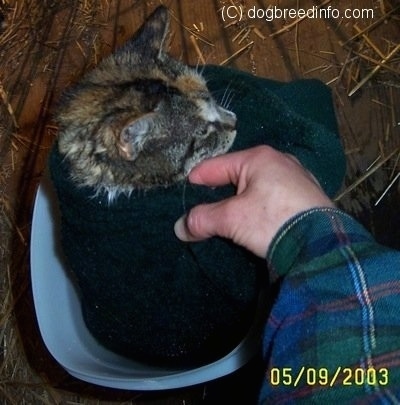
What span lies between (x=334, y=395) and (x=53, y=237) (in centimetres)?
98

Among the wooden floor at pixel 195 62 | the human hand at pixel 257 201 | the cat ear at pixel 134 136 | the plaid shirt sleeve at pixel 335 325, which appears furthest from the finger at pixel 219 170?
the wooden floor at pixel 195 62

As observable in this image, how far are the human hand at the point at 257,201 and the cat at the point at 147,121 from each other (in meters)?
0.12

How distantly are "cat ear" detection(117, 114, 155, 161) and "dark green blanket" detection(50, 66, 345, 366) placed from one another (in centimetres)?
11

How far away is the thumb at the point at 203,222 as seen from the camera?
1.25m

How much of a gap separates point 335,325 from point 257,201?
0.26 m

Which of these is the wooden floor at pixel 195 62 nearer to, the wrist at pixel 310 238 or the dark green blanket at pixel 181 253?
the dark green blanket at pixel 181 253

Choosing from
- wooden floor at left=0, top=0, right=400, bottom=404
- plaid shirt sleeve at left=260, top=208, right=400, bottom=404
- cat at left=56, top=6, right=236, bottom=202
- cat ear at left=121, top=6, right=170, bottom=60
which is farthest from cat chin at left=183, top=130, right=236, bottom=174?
wooden floor at left=0, top=0, right=400, bottom=404

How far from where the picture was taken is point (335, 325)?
3.38 ft

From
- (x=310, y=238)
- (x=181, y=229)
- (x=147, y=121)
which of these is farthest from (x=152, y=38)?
(x=310, y=238)

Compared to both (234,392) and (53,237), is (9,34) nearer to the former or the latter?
(53,237)

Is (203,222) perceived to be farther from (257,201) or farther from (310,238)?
(310,238)

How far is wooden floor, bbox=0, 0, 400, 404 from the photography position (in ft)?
6.67

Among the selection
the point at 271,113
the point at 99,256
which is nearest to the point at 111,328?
the point at 99,256

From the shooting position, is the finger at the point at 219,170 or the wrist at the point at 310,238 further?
the finger at the point at 219,170
